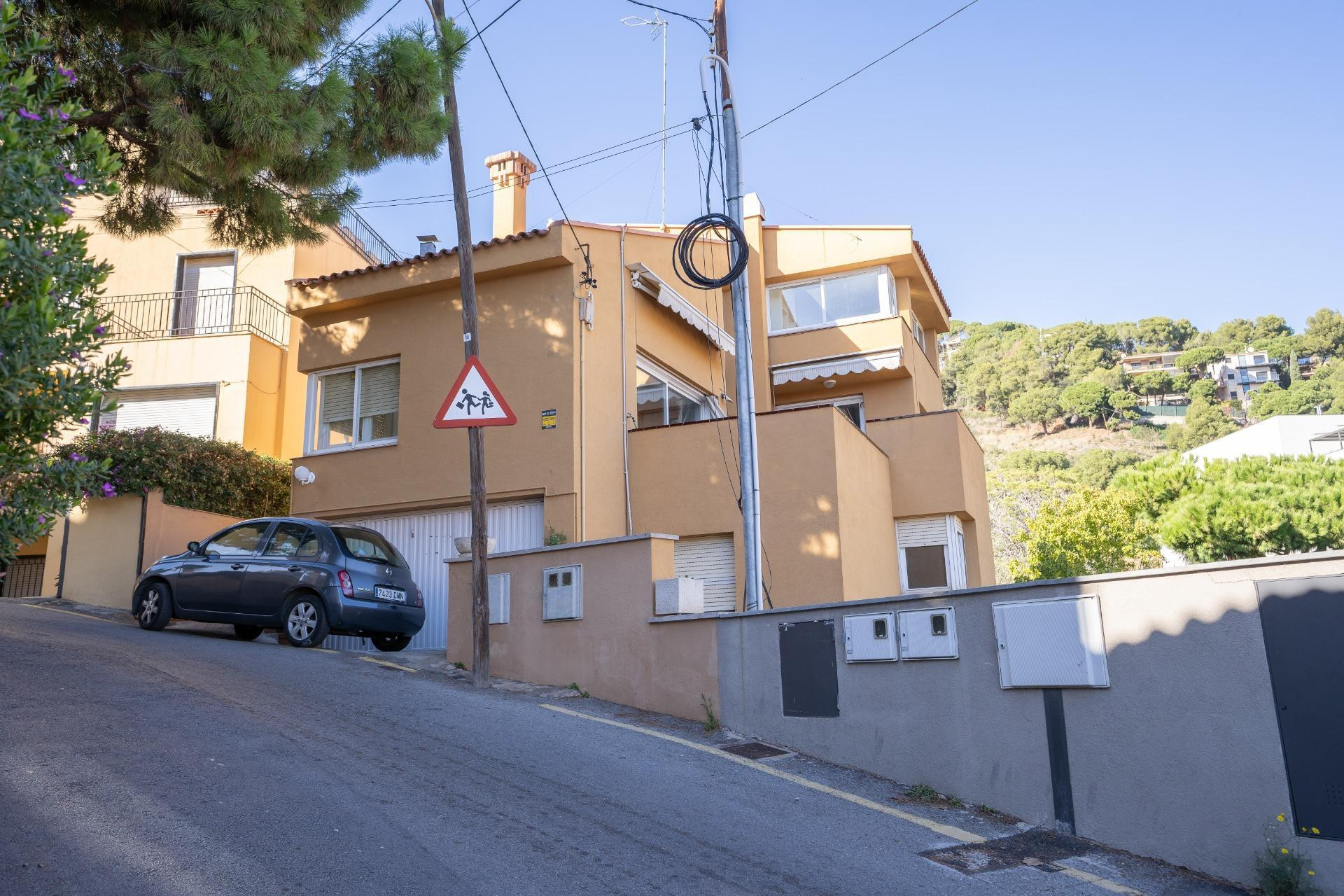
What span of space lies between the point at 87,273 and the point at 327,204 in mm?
6410

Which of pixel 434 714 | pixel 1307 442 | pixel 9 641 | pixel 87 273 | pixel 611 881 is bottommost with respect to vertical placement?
pixel 611 881

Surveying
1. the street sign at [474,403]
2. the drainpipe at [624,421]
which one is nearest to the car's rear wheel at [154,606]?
the street sign at [474,403]

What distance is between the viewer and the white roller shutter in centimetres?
2214

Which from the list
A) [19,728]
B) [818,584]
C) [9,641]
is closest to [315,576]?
[9,641]

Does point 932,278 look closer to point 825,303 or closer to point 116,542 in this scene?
point 825,303

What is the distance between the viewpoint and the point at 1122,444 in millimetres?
81688

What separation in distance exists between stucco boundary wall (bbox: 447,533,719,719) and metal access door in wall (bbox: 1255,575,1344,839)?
4.59 m

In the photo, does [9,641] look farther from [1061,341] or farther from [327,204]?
[1061,341]

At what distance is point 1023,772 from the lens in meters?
6.86

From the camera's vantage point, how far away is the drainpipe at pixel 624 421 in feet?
48.0

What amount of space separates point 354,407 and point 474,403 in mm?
6228

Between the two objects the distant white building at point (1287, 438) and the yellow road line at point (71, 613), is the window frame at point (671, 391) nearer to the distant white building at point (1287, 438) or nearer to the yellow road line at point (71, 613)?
the yellow road line at point (71, 613)

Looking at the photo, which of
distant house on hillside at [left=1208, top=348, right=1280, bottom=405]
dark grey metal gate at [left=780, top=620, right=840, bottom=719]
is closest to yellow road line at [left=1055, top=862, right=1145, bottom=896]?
dark grey metal gate at [left=780, top=620, right=840, bottom=719]

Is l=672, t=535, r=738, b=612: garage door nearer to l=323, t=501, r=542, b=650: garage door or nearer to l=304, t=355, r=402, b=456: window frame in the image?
l=323, t=501, r=542, b=650: garage door
